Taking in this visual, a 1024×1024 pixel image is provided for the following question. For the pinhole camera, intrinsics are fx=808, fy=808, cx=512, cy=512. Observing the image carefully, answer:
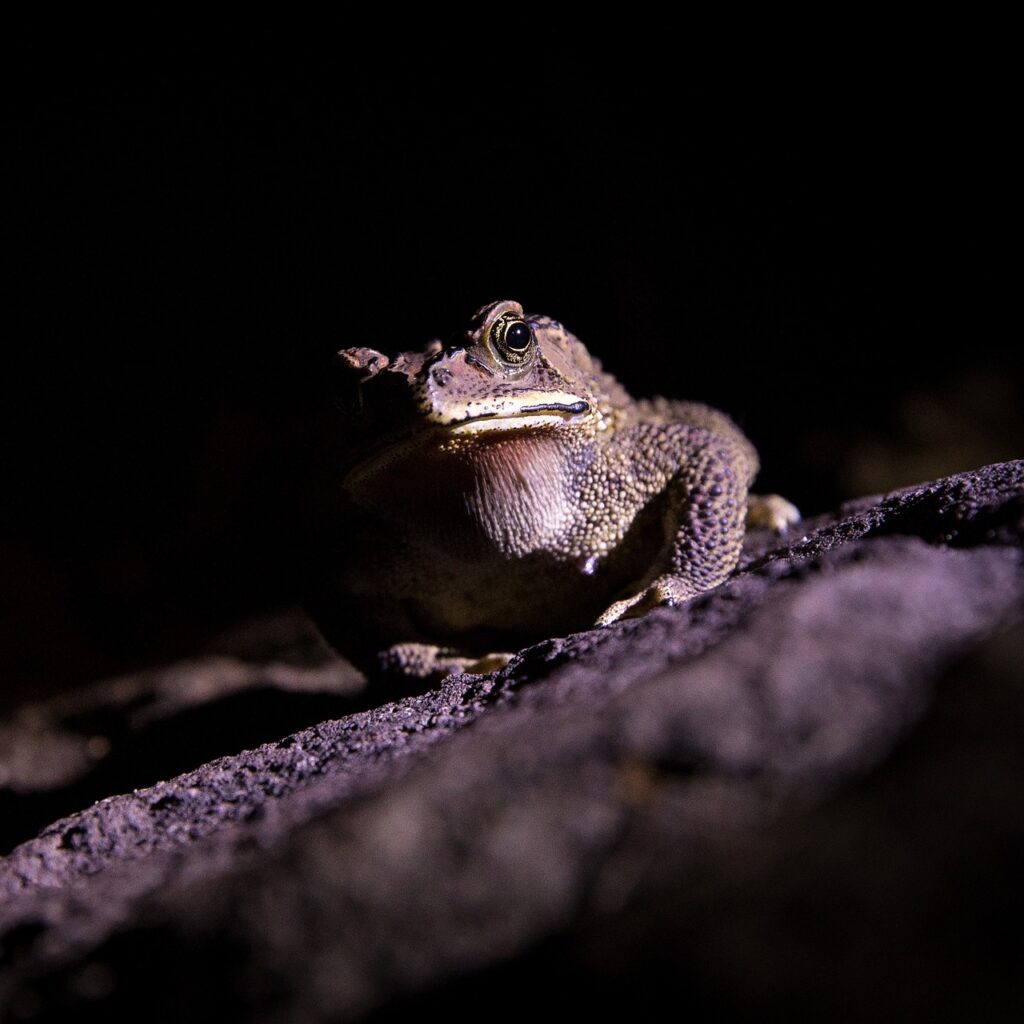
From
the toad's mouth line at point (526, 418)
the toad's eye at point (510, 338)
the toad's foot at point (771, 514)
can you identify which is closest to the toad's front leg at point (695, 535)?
the toad's mouth line at point (526, 418)

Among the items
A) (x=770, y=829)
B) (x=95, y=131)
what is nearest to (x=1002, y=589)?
(x=770, y=829)

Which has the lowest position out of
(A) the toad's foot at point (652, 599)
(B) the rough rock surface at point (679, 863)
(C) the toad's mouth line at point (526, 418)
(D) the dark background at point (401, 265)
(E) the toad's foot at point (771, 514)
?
(B) the rough rock surface at point (679, 863)

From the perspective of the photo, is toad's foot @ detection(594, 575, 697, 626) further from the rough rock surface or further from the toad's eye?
the rough rock surface

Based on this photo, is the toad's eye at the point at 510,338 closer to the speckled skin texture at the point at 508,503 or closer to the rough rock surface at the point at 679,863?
the speckled skin texture at the point at 508,503

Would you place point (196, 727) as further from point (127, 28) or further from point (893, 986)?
point (127, 28)

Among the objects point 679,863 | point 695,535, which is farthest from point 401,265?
point 679,863

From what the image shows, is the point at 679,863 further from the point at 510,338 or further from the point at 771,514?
the point at 771,514
